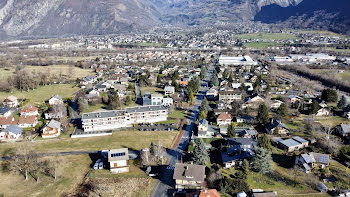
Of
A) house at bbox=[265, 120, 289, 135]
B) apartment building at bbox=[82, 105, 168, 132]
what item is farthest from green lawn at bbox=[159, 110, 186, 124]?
house at bbox=[265, 120, 289, 135]

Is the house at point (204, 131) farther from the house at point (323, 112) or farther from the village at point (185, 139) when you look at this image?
the house at point (323, 112)

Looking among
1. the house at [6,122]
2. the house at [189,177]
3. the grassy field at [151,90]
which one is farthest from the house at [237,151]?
the house at [6,122]

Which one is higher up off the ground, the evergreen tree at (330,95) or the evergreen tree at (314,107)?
the evergreen tree at (330,95)

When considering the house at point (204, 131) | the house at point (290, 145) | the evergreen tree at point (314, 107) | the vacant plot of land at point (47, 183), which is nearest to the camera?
the vacant plot of land at point (47, 183)

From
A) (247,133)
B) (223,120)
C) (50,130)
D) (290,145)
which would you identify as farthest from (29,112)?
(290,145)

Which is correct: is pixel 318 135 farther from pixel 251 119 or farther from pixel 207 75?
→ pixel 207 75
